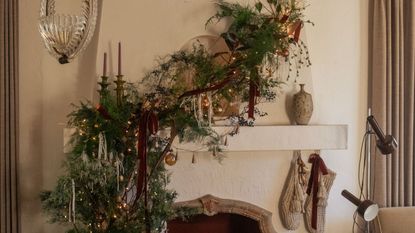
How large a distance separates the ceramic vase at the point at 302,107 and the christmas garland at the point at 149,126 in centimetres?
45

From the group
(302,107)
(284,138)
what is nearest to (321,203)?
(284,138)

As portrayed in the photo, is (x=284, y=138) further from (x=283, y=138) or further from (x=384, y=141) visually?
(x=384, y=141)

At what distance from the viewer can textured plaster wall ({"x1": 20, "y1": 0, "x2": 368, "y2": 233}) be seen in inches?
119

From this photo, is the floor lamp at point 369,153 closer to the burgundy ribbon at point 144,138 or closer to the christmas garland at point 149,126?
the christmas garland at point 149,126

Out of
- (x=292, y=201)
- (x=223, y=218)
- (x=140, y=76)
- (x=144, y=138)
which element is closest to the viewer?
(x=144, y=138)

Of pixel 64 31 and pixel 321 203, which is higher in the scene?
pixel 64 31

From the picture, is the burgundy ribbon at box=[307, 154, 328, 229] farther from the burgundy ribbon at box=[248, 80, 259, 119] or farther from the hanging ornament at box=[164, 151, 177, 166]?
the hanging ornament at box=[164, 151, 177, 166]

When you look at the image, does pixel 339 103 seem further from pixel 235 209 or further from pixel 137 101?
pixel 137 101

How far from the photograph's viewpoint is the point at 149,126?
98.8 inches

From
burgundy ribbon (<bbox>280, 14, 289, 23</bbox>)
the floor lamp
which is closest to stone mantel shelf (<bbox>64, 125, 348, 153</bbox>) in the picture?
the floor lamp

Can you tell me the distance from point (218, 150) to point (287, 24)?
2.88 ft

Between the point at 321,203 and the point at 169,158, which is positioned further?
the point at 321,203

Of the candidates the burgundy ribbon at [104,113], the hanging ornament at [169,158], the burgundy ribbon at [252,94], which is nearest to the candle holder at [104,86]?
the burgundy ribbon at [104,113]

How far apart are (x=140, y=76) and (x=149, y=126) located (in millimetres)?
609
